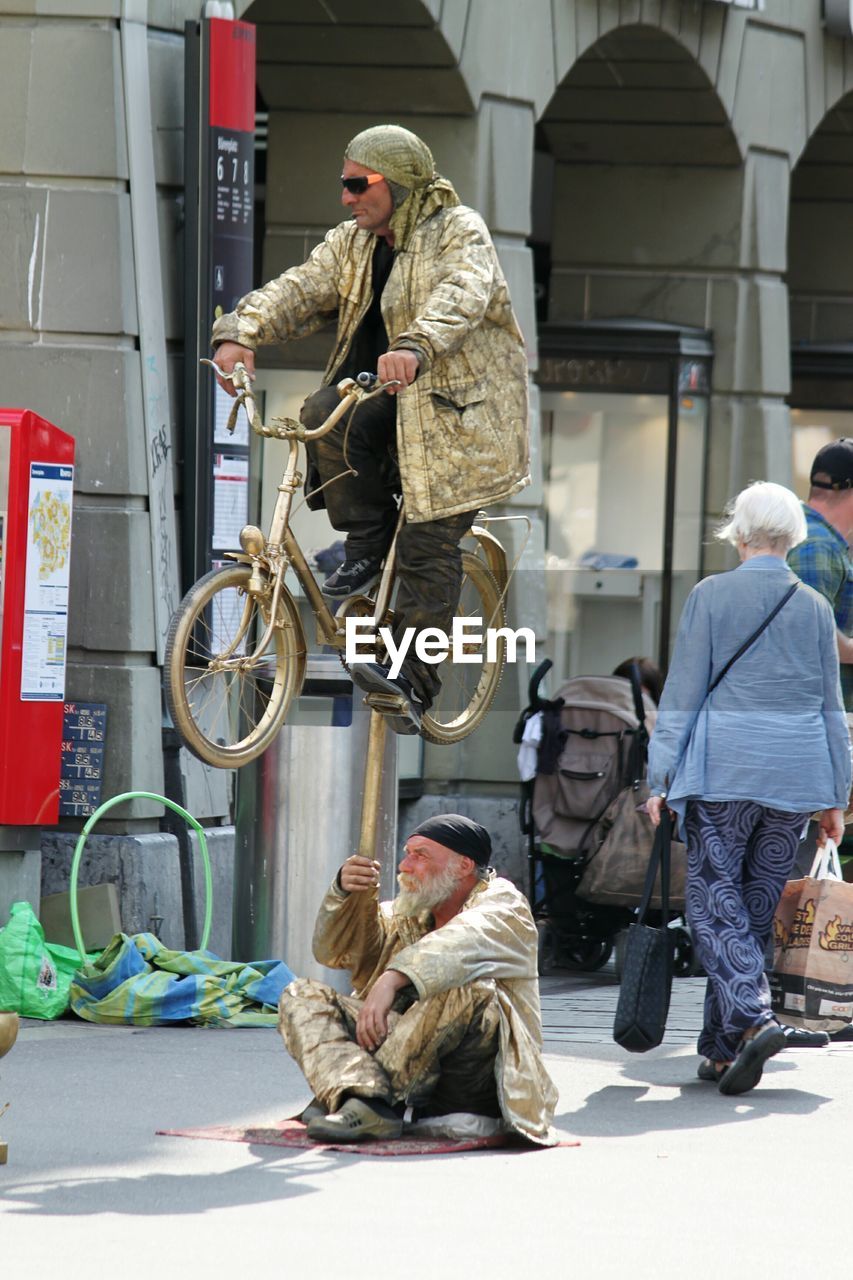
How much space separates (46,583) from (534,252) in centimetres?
743

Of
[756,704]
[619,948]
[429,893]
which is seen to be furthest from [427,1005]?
[619,948]

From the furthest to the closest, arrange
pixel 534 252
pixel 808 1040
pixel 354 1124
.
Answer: pixel 534 252 → pixel 808 1040 → pixel 354 1124

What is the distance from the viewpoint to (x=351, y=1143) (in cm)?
669

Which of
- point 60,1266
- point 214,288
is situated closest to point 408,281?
point 60,1266

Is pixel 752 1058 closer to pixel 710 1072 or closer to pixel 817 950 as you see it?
pixel 710 1072

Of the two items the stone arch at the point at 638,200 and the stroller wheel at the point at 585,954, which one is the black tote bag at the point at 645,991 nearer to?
the stroller wheel at the point at 585,954

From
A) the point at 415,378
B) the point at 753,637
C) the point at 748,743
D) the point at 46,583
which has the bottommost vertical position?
the point at 748,743

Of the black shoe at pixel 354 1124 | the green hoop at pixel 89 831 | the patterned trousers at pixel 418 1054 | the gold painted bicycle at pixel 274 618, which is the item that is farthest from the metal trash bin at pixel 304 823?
the black shoe at pixel 354 1124

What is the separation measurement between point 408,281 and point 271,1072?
2692 mm

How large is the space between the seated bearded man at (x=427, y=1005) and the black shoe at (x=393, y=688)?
35cm

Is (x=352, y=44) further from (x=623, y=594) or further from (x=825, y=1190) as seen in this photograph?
(x=825, y=1190)

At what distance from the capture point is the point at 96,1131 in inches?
272

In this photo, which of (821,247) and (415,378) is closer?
(415,378)

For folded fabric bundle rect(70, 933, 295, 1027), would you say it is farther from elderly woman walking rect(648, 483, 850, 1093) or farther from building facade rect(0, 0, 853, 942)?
elderly woman walking rect(648, 483, 850, 1093)
